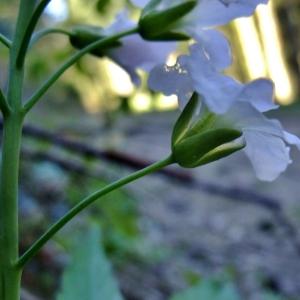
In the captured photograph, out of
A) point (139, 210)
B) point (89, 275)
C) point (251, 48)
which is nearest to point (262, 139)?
point (89, 275)

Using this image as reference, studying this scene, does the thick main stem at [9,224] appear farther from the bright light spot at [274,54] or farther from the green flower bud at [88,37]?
the bright light spot at [274,54]

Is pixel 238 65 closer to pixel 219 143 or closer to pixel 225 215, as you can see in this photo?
pixel 225 215

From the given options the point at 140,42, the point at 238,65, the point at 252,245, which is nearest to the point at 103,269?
the point at 140,42

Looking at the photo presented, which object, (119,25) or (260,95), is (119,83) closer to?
(119,25)

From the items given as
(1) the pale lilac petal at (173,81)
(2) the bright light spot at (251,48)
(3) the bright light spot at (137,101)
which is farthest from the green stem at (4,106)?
(2) the bright light spot at (251,48)

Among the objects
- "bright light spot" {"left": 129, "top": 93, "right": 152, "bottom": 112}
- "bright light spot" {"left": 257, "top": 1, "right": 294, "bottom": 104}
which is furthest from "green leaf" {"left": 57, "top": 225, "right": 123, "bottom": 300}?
"bright light spot" {"left": 257, "top": 1, "right": 294, "bottom": 104}
